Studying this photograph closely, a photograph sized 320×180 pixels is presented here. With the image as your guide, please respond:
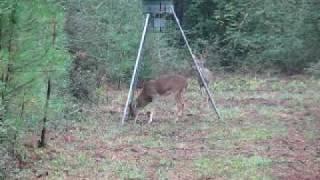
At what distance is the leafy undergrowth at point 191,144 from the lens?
8.53 m

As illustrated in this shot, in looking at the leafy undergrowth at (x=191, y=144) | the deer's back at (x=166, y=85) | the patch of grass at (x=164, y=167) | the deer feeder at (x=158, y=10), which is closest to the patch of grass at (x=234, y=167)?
the leafy undergrowth at (x=191, y=144)

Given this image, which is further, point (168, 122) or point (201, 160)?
point (168, 122)

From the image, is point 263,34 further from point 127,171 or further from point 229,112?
point 127,171

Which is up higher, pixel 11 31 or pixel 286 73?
pixel 11 31

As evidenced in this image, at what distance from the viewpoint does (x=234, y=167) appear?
29.0ft

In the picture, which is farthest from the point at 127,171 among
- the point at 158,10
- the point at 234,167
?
the point at 158,10

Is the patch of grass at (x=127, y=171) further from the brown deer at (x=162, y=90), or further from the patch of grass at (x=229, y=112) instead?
the patch of grass at (x=229, y=112)

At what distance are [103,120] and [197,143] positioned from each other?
9.13ft

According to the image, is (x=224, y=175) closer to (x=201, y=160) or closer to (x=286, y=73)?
(x=201, y=160)

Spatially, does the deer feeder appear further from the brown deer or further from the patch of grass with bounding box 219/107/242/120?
the brown deer

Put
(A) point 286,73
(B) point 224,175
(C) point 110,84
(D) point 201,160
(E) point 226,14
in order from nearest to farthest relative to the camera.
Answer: (B) point 224,175, (D) point 201,160, (C) point 110,84, (A) point 286,73, (E) point 226,14

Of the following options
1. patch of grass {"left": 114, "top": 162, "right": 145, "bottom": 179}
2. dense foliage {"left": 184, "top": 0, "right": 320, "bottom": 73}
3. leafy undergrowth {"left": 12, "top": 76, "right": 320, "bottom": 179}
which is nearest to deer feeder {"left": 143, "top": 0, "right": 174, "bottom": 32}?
dense foliage {"left": 184, "top": 0, "right": 320, "bottom": 73}

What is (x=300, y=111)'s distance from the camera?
47.6 ft

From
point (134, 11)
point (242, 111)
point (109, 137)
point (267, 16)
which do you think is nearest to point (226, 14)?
point (267, 16)
